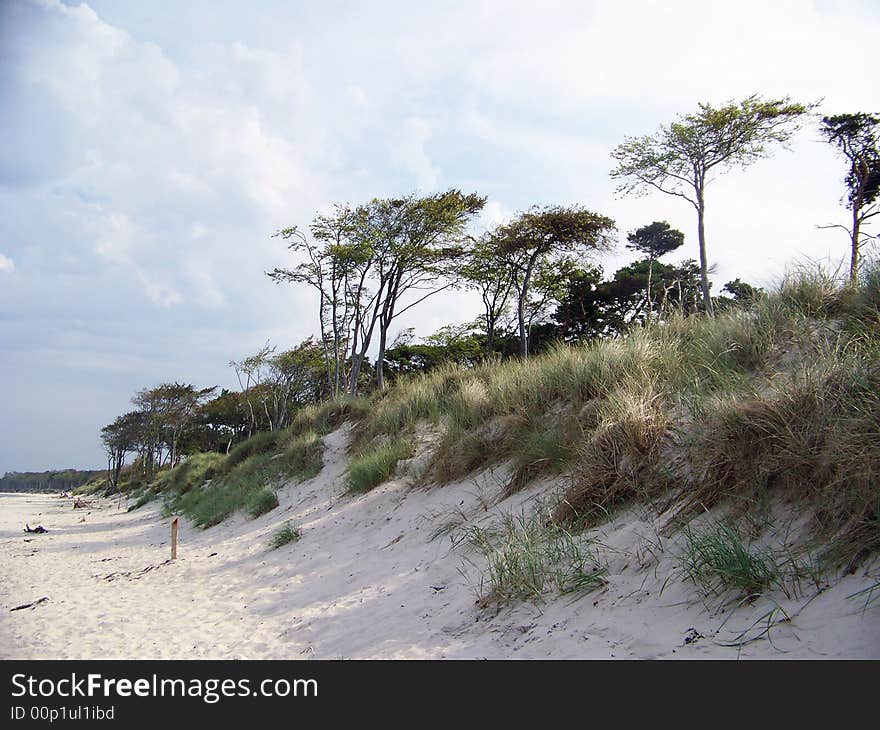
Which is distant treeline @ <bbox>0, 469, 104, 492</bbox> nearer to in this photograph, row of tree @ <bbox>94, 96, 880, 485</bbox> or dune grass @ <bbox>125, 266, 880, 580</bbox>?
row of tree @ <bbox>94, 96, 880, 485</bbox>

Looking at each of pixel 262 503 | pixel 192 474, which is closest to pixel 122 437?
pixel 192 474

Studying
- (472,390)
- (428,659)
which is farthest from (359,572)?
(472,390)

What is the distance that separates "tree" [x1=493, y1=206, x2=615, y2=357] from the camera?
2355 cm

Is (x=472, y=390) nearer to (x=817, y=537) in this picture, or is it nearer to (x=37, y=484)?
(x=817, y=537)

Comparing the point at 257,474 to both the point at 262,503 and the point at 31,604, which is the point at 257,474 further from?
the point at 31,604

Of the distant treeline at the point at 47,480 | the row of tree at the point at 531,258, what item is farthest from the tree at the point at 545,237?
the distant treeline at the point at 47,480

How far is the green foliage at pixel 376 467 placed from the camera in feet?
31.4

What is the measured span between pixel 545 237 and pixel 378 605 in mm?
21490

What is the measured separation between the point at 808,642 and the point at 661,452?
96.7 inches

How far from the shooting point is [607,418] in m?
5.50

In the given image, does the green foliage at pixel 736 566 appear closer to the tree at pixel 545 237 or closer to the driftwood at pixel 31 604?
the driftwood at pixel 31 604

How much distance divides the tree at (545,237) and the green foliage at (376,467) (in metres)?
13.6

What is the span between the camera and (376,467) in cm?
968
